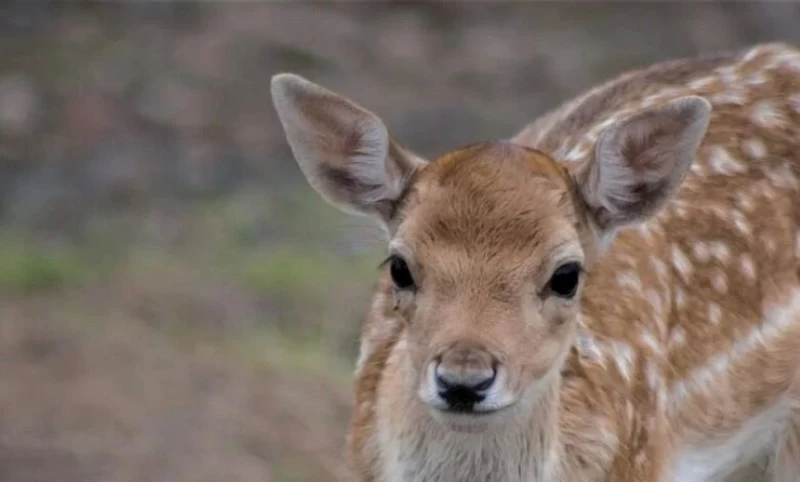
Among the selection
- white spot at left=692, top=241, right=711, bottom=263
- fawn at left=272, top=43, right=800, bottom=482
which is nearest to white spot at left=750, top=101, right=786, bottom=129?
fawn at left=272, top=43, right=800, bottom=482

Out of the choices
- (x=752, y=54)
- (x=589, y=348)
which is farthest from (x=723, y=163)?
(x=589, y=348)

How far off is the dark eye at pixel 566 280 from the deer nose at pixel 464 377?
14.9 inches

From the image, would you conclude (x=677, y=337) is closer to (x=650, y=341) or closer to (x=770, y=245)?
(x=650, y=341)

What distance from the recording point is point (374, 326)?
236 inches

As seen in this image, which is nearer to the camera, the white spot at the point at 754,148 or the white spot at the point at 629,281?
the white spot at the point at 629,281

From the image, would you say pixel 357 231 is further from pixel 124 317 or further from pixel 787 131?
pixel 787 131

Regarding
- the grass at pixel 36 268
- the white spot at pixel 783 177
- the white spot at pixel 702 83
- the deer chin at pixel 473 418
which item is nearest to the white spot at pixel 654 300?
the white spot at pixel 783 177

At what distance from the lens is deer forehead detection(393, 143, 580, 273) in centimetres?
509

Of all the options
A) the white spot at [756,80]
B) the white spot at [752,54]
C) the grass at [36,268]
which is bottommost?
the grass at [36,268]

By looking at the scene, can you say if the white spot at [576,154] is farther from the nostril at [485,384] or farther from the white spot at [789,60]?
the nostril at [485,384]

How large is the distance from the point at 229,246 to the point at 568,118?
4.15 m

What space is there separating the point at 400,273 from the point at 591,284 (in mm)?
882

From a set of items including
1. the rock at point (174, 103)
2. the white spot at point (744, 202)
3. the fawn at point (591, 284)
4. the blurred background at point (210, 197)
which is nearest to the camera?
the fawn at point (591, 284)

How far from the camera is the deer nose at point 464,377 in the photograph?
4793mm
